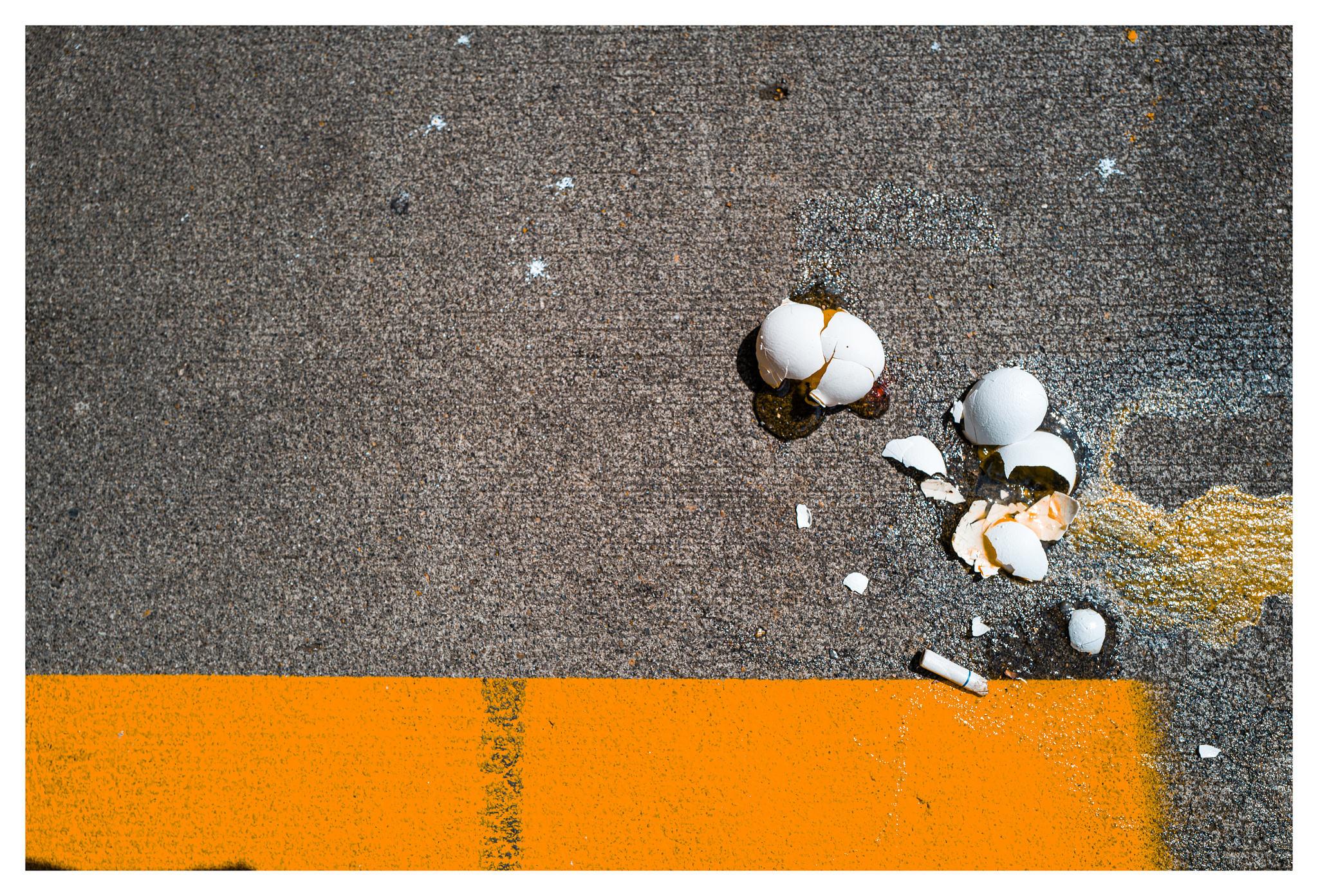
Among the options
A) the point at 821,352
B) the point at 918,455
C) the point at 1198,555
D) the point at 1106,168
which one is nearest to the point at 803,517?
the point at 918,455

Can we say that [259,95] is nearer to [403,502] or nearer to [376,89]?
[376,89]

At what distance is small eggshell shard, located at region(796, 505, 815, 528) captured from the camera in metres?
1.73

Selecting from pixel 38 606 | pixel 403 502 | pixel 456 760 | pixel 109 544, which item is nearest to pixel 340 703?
pixel 456 760

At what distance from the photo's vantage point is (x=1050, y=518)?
67.1 inches

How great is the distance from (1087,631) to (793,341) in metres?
1.16

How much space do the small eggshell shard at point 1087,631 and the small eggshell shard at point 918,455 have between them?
1.79ft

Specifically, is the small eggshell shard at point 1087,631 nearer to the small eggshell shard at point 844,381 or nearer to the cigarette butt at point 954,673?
the cigarette butt at point 954,673

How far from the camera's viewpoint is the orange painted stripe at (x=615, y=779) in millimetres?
1681

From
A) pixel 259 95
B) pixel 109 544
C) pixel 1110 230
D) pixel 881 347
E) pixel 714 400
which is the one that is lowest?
pixel 109 544

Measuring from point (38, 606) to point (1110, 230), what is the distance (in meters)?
3.41

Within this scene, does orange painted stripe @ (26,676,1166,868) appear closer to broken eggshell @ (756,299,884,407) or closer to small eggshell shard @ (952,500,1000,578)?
small eggshell shard @ (952,500,1000,578)

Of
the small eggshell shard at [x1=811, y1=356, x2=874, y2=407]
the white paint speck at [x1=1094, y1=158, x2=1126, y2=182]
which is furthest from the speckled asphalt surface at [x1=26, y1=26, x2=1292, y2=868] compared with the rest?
the small eggshell shard at [x1=811, y1=356, x2=874, y2=407]

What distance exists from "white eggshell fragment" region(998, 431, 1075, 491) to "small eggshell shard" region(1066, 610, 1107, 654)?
0.36 metres

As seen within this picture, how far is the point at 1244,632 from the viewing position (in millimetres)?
1708
